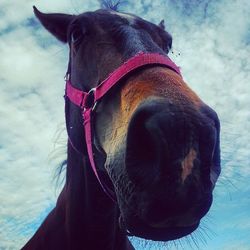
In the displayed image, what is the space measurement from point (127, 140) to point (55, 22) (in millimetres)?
2662

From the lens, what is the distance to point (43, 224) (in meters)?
4.12

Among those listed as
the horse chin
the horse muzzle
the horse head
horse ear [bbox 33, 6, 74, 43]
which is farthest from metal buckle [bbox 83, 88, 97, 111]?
horse ear [bbox 33, 6, 74, 43]

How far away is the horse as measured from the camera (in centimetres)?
187

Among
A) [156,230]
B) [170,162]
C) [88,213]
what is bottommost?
[88,213]

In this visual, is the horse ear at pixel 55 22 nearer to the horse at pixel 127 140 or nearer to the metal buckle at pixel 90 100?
the horse at pixel 127 140

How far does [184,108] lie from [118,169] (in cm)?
64

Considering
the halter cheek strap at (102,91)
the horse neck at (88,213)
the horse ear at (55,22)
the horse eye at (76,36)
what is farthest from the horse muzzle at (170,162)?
the horse ear at (55,22)

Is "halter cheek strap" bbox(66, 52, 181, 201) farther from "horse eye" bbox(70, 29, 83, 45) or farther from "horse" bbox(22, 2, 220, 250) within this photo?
"horse eye" bbox(70, 29, 83, 45)

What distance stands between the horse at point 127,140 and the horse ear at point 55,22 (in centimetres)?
1

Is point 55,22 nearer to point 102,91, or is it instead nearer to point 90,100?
point 90,100

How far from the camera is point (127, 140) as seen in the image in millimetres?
2062

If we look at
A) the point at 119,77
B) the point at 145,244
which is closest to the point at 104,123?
the point at 119,77

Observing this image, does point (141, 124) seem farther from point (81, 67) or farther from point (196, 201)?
point (81, 67)

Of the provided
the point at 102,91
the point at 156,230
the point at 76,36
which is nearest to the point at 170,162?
the point at 156,230
